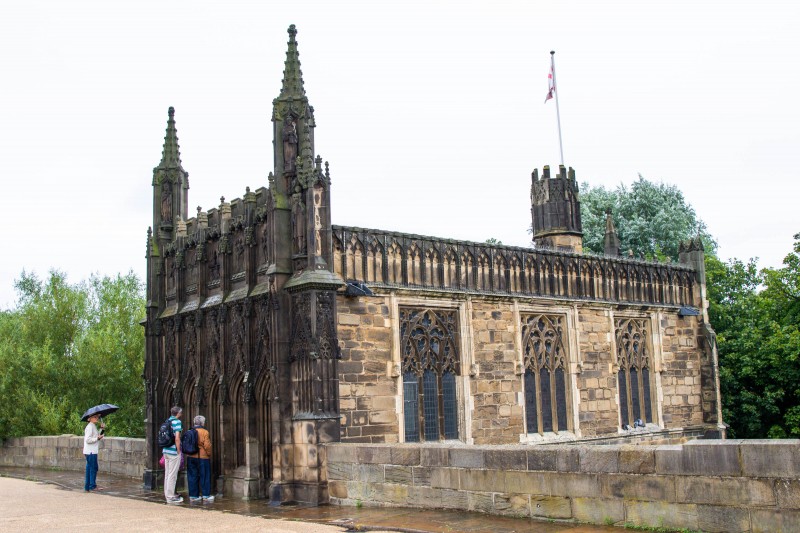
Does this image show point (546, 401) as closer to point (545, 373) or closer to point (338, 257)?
point (545, 373)

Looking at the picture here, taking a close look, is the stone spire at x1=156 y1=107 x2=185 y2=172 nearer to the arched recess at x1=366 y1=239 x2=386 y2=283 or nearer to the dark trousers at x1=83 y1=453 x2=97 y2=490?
the arched recess at x1=366 y1=239 x2=386 y2=283

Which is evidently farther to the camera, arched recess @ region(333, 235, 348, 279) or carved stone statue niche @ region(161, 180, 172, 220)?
carved stone statue niche @ region(161, 180, 172, 220)

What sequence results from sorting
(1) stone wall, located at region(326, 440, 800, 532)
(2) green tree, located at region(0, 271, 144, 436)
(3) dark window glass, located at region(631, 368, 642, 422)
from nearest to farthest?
(1) stone wall, located at region(326, 440, 800, 532) < (3) dark window glass, located at region(631, 368, 642, 422) < (2) green tree, located at region(0, 271, 144, 436)

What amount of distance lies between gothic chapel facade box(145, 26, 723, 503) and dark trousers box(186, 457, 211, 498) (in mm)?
728

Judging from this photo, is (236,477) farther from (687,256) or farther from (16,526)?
(687,256)

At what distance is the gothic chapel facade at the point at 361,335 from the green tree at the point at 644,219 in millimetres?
21576

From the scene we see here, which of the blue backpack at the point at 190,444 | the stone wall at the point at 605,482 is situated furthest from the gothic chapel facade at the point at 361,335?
the stone wall at the point at 605,482

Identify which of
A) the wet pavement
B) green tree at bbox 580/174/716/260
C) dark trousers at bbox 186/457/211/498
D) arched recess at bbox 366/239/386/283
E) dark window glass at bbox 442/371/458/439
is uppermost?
green tree at bbox 580/174/716/260

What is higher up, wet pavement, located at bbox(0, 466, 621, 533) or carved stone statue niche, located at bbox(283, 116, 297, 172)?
carved stone statue niche, located at bbox(283, 116, 297, 172)

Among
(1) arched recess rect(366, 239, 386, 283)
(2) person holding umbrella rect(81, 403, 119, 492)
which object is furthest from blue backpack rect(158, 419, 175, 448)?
(1) arched recess rect(366, 239, 386, 283)

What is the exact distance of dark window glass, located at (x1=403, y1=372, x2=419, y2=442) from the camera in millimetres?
17781

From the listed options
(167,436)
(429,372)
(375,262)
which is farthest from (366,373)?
(167,436)

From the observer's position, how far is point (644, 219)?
46906 mm

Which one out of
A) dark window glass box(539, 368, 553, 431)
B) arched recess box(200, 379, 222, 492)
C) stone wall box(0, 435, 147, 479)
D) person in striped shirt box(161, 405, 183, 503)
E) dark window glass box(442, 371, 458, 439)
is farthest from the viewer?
stone wall box(0, 435, 147, 479)
